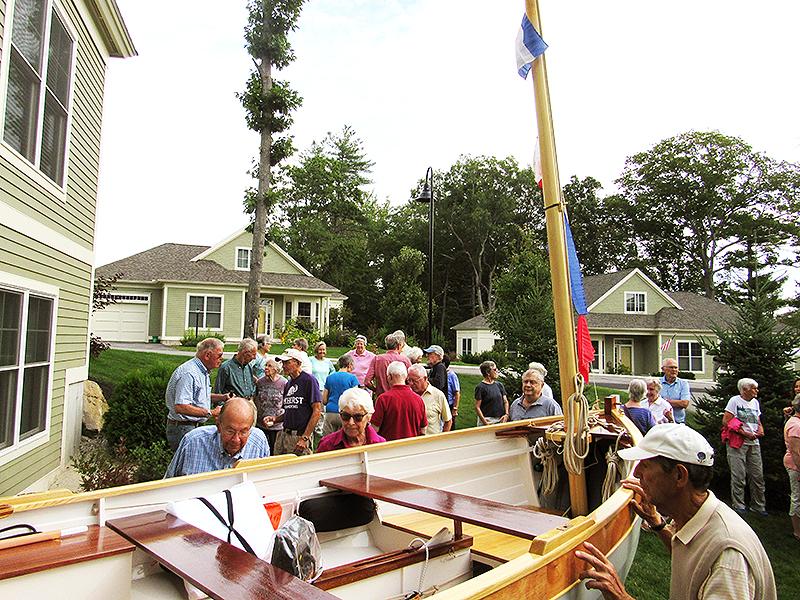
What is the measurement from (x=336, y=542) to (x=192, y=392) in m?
2.38

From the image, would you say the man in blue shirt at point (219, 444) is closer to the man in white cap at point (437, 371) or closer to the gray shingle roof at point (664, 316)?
the man in white cap at point (437, 371)

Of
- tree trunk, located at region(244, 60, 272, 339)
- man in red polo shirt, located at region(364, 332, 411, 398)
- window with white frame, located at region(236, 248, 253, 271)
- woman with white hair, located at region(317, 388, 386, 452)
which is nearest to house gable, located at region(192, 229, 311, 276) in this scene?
window with white frame, located at region(236, 248, 253, 271)

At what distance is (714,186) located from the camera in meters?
44.2

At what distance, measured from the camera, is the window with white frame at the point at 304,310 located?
29812 millimetres

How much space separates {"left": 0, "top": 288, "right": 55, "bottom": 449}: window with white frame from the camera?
5871 mm

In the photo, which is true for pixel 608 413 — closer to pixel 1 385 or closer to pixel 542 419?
pixel 542 419

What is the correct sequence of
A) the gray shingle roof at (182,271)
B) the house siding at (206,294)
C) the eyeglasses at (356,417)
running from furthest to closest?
the gray shingle roof at (182,271) < the house siding at (206,294) < the eyeglasses at (356,417)

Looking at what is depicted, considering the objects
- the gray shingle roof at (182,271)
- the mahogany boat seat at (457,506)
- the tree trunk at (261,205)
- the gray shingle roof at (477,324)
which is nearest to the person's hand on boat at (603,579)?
the mahogany boat seat at (457,506)

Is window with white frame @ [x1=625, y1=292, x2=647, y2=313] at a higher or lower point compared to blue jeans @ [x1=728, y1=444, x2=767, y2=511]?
higher

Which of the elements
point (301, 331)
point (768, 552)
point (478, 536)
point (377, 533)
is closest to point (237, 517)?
point (377, 533)

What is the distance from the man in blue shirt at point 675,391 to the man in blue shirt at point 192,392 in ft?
20.9

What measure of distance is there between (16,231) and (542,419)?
234 inches

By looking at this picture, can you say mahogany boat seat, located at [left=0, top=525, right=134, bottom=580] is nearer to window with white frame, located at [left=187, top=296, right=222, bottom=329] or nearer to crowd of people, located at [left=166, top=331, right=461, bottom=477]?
crowd of people, located at [left=166, top=331, right=461, bottom=477]

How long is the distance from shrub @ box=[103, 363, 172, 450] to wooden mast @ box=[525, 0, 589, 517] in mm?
6106
